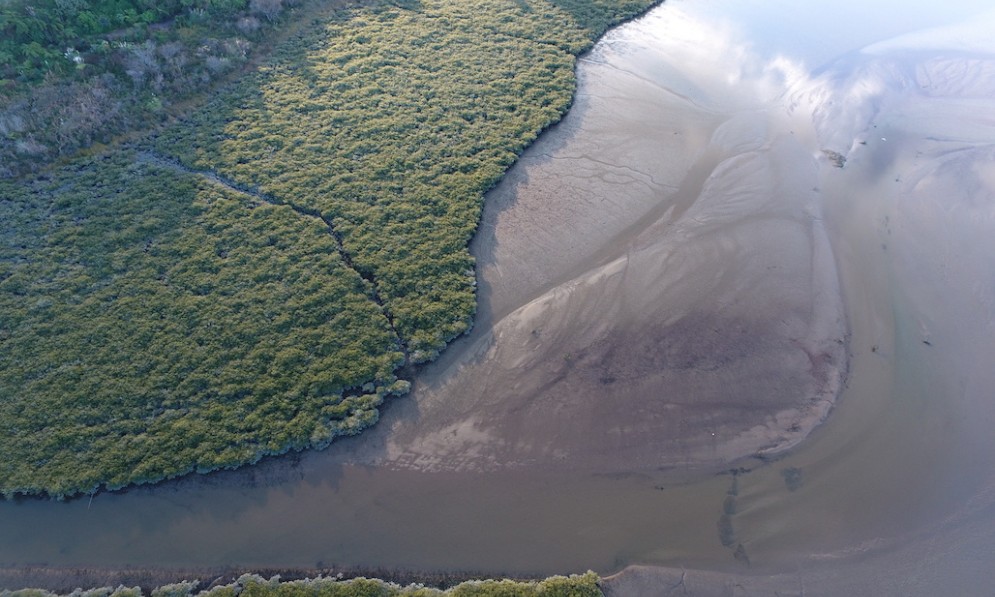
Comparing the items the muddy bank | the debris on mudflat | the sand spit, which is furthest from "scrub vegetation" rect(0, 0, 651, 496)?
the debris on mudflat

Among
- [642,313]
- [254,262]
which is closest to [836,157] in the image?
[642,313]

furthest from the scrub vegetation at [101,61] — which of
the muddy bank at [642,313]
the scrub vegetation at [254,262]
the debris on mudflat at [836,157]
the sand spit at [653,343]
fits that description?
the debris on mudflat at [836,157]

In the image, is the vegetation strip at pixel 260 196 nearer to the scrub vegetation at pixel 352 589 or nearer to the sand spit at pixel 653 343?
the sand spit at pixel 653 343

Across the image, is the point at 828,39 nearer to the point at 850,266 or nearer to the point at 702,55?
the point at 702,55

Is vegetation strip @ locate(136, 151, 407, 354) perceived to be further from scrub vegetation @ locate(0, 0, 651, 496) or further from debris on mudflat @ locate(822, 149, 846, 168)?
debris on mudflat @ locate(822, 149, 846, 168)

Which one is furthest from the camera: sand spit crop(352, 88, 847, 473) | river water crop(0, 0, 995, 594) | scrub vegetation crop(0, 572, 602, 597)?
sand spit crop(352, 88, 847, 473)

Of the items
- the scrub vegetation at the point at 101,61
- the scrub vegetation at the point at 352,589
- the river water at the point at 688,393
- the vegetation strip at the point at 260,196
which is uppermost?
the scrub vegetation at the point at 101,61
